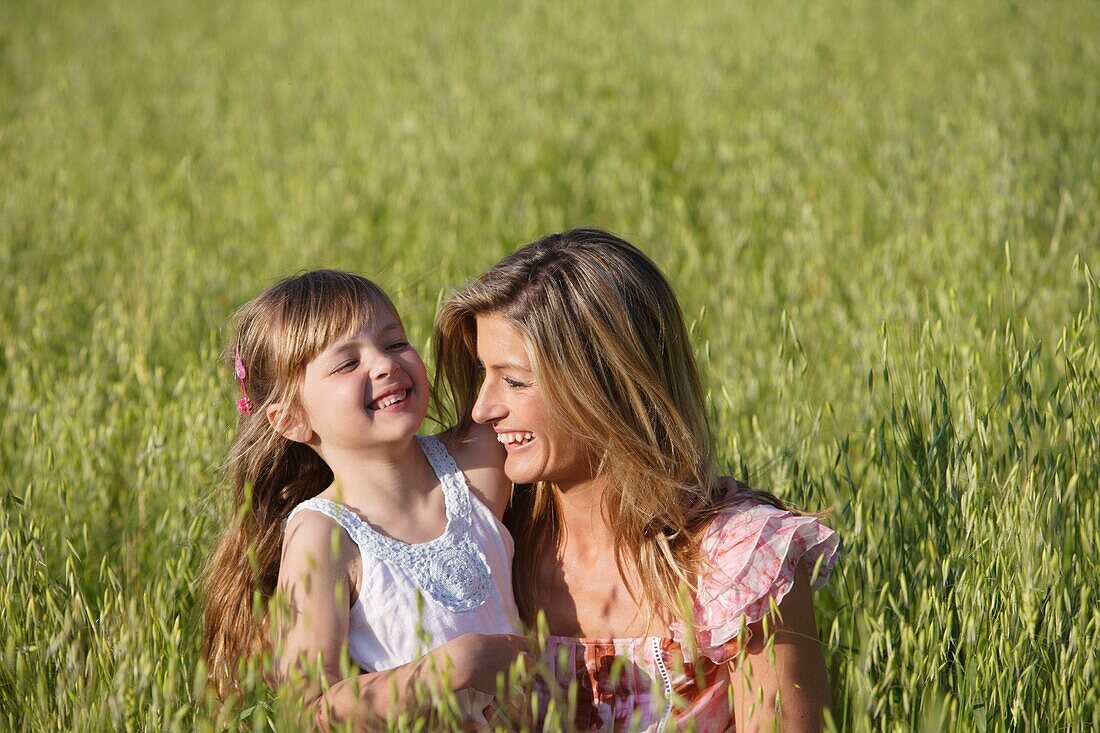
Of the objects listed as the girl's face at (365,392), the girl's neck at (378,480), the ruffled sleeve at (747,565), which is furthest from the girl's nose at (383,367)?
the ruffled sleeve at (747,565)

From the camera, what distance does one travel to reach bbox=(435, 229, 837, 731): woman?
1867 millimetres

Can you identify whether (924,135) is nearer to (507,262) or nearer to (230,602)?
(507,262)

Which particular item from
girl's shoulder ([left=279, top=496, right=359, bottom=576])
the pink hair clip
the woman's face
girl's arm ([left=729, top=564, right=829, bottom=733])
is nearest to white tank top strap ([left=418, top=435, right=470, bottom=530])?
the woman's face

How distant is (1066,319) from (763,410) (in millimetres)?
902

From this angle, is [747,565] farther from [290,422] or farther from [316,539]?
[290,422]

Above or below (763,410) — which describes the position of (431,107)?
above

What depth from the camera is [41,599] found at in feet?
6.58

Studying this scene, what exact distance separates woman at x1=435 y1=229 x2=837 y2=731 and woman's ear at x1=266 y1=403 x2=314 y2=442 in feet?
1.09

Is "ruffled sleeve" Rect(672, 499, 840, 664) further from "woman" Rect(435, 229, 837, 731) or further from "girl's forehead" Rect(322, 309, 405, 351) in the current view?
"girl's forehead" Rect(322, 309, 405, 351)

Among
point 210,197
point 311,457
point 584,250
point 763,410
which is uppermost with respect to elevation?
point 210,197

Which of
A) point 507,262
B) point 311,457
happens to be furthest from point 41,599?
point 507,262

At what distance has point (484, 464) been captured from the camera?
84.0 inches

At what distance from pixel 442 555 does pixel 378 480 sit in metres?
0.19

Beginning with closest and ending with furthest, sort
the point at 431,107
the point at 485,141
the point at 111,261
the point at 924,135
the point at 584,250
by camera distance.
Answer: the point at 584,250
the point at 111,261
the point at 924,135
the point at 485,141
the point at 431,107
